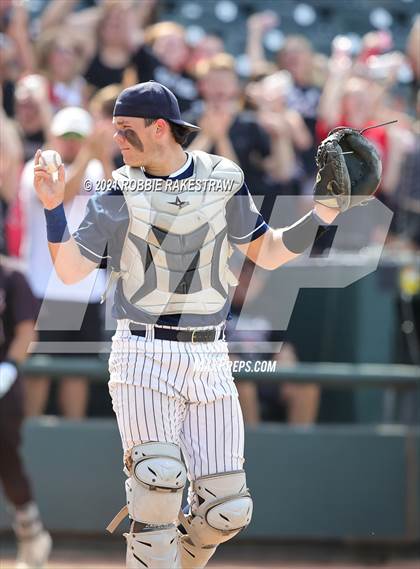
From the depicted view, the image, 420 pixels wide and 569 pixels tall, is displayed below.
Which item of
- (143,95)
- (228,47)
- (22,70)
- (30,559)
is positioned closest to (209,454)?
(143,95)

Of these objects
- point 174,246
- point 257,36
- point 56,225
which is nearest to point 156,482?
point 174,246

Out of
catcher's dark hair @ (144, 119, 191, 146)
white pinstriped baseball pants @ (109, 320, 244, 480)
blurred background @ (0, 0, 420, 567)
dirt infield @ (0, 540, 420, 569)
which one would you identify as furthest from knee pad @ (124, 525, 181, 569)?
dirt infield @ (0, 540, 420, 569)

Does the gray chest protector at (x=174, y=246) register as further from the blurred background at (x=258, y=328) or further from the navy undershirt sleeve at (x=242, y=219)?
the blurred background at (x=258, y=328)

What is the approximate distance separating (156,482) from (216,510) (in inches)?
11.6

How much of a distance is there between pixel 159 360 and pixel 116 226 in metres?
0.52

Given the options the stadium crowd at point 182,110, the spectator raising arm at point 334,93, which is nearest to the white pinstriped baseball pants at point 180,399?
the stadium crowd at point 182,110

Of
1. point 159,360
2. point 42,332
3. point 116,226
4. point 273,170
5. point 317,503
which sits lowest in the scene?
point 317,503

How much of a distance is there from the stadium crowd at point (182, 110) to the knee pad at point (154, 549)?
292cm

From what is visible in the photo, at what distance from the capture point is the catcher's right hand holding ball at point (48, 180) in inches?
160

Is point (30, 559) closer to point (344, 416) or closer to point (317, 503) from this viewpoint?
point (317, 503)

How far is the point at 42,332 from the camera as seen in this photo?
7293 mm

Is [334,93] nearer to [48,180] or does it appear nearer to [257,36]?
[257,36]

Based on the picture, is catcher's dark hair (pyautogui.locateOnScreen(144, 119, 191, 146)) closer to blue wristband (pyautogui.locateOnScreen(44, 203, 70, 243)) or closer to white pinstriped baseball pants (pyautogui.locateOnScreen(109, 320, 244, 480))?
blue wristband (pyautogui.locateOnScreen(44, 203, 70, 243))

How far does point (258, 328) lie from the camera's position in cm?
735
